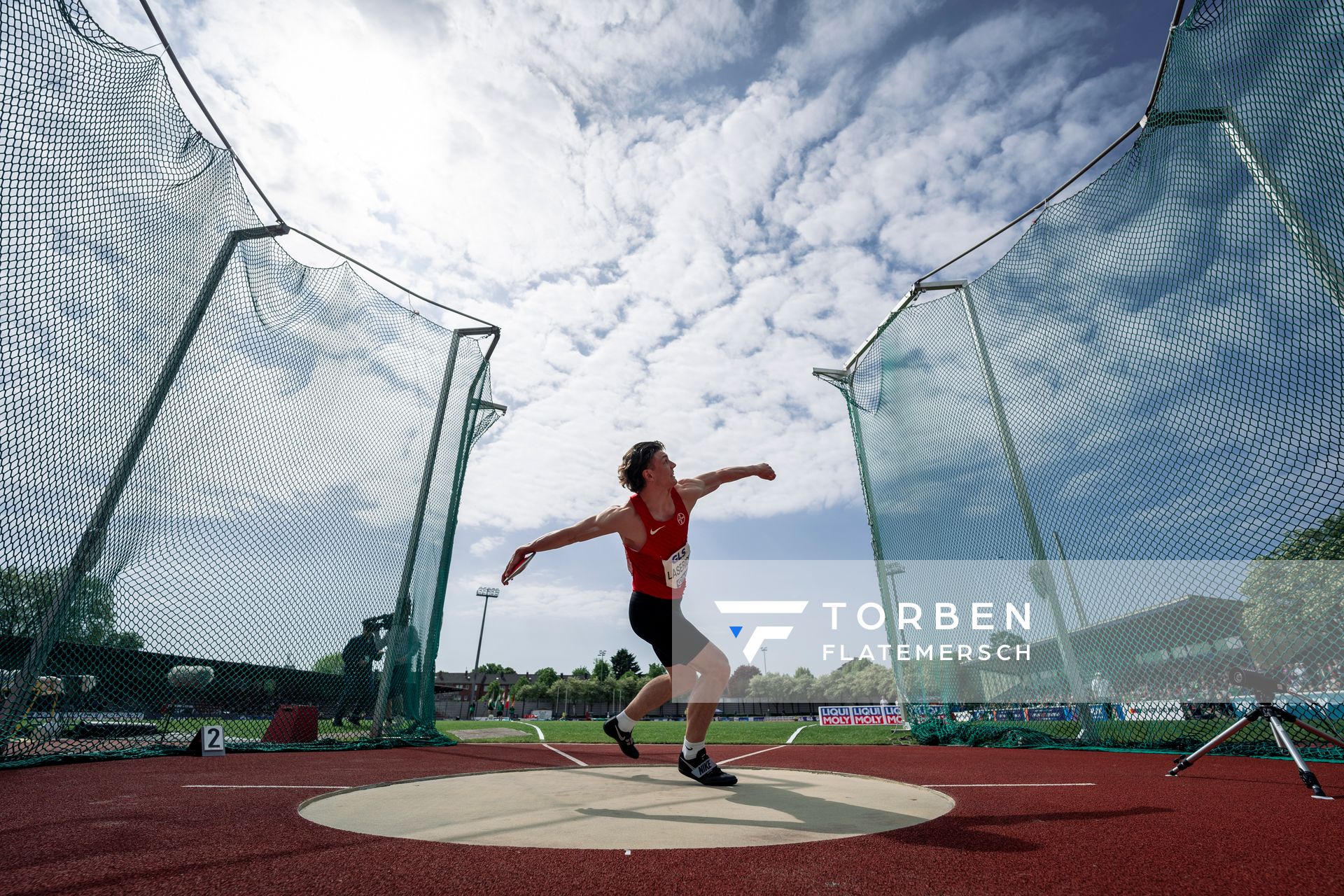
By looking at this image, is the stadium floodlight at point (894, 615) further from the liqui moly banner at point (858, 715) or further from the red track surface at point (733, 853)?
the liqui moly banner at point (858, 715)

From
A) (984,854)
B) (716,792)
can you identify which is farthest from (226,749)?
(984,854)

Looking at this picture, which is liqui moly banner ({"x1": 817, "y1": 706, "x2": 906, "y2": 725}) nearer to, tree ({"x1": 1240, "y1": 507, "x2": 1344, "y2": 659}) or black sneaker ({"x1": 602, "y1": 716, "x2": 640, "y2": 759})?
tree ({"x1": 1240, "y1": 507, "x2": 1344, "y2": 659})

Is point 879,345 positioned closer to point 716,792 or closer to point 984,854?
point 716,792

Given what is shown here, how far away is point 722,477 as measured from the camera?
4070mm

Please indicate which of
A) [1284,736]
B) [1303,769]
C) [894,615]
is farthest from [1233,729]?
[894,615]

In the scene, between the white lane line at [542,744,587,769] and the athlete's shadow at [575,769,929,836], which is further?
the white lane line at [542,744,587,769]

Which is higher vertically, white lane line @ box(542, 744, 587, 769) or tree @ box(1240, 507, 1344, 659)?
tree @ box(1240, 507, 1344, 659)

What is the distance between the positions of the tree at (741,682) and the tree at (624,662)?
4600 cm

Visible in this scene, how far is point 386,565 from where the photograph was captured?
7477 millimetres

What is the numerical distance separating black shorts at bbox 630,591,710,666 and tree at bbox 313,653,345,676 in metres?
4.71

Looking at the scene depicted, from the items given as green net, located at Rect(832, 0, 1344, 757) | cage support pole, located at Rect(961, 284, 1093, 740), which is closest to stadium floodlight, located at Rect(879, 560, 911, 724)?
green net, located at Rect(832, 0, 1344, 757)

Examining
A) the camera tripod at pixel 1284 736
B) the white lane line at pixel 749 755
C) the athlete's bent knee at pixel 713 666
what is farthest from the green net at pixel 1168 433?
the athlete's bent knee at pixel 713 666

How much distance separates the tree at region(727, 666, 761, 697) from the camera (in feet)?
163

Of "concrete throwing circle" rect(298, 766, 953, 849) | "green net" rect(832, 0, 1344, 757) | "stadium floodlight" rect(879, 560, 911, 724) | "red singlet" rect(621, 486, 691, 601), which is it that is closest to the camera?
"concrete throwing circle" rect(298, 766, 953, 849)
